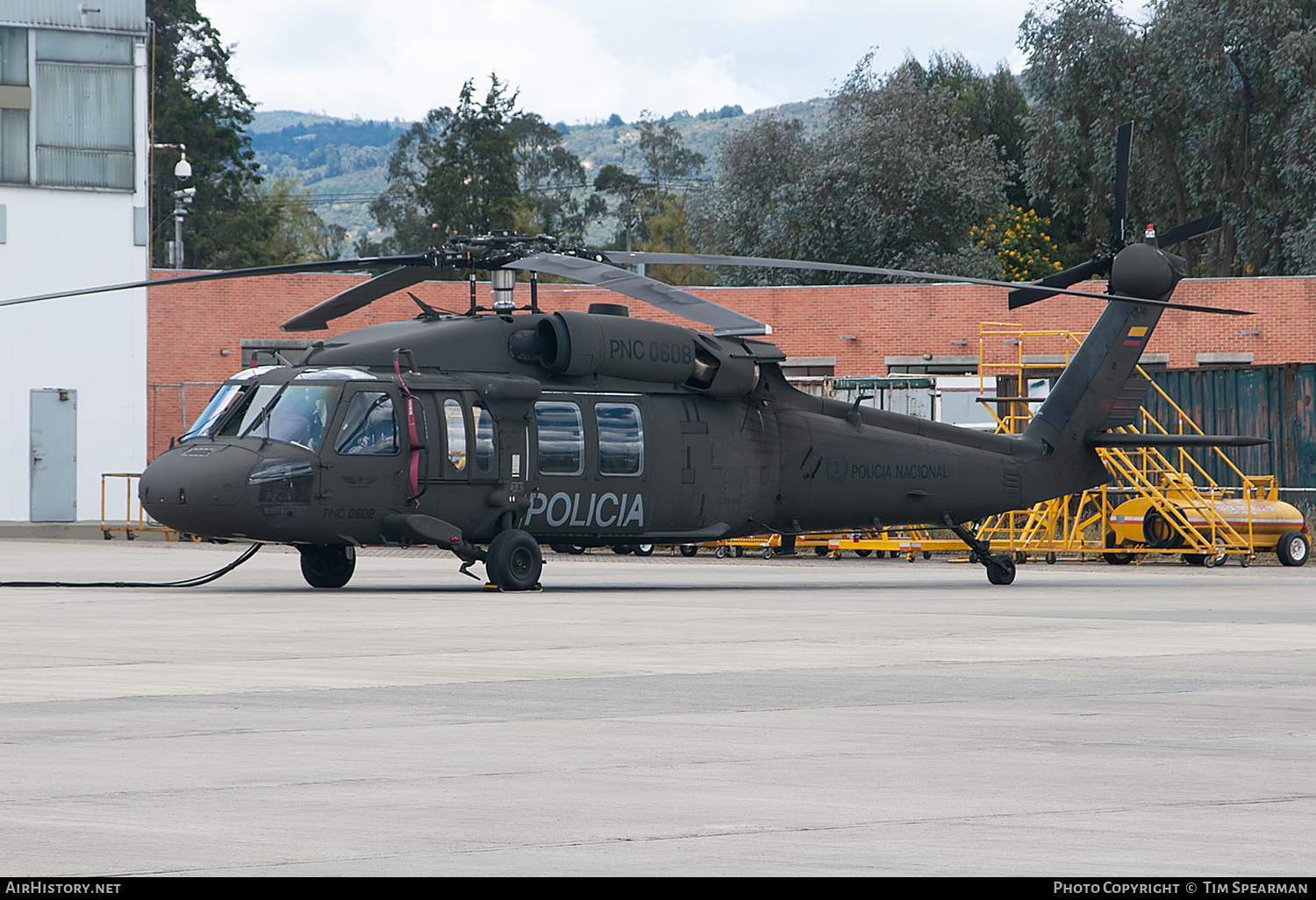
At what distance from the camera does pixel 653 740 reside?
26.0 ft

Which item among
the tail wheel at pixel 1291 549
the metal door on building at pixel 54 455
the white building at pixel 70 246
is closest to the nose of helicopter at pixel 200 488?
the tail wheel at pixel 1291 549

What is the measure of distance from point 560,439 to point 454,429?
1270 mm

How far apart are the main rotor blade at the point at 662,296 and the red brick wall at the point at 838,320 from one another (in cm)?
2676

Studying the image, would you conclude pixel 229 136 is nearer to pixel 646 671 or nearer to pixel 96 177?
pixel 96 177

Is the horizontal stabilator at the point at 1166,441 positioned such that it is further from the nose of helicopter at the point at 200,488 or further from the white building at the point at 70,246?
the white building at the point at 70,246

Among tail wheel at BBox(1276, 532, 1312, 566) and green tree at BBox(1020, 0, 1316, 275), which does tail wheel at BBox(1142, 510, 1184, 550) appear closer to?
tail wheel at BBox(1276, 532, 1312, 566)

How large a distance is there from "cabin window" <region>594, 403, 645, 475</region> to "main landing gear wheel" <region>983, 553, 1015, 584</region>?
508 centimetres

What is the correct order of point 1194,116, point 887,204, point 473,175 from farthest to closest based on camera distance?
point 473,175, point 887,204, point 1194,116

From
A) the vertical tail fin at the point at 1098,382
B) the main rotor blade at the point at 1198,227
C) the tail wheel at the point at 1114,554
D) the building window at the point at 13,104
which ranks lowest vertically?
the tail wheel at the point at 1114,554

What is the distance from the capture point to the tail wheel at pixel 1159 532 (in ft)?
93.7

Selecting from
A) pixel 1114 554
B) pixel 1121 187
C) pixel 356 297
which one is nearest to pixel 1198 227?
pixel 1121 187

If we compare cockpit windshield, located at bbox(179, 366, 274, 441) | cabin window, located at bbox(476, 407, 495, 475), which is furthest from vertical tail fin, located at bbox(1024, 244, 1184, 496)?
cockpit windshield, located at bbox(179, 366, 274, 441)

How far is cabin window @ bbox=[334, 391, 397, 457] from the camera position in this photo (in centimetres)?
1828

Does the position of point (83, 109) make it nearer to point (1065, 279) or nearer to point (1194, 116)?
point (1065, 279)
